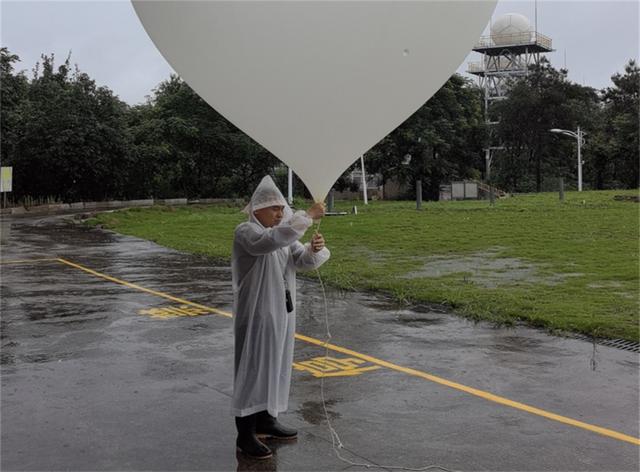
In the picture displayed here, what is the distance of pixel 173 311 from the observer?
901 centimetres

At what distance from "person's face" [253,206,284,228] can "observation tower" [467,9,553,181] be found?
175 feet

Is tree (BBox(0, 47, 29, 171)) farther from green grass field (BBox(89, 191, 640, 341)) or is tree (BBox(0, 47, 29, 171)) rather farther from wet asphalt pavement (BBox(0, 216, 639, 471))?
wet asphalt pavement (BBox(0, 216, 639, 471))

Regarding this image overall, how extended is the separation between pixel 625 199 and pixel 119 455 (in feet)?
81.7

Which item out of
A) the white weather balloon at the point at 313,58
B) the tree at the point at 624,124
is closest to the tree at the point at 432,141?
the tree at the point at 624,124

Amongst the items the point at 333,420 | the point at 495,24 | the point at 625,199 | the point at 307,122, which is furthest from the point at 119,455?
the point at 495,24

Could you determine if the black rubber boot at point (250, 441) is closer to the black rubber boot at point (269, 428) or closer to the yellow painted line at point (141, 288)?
the black rubber boot at point (269, 428)

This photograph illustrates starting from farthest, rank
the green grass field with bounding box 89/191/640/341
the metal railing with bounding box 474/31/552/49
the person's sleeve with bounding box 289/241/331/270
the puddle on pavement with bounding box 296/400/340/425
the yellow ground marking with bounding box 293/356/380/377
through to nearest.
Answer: the metal railing with bounding box 474/31/552/49 < the green grass field with bounding box 89/191/640/341 < the yellow ground marking with bounding box 293/356/380/377 < the puddle on pavement with bounding box 296/400/340/425 < the person's sleeve with bounding box 289/241/331/270

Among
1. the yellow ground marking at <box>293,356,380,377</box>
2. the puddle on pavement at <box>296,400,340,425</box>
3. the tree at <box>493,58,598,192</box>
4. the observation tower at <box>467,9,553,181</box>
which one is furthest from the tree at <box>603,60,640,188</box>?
the puddle on pavement at <box>296,400,340,425</box>

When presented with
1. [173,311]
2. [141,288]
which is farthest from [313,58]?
[141,288]

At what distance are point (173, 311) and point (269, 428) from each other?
487 cm

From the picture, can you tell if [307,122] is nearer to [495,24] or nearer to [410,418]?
[410,418]

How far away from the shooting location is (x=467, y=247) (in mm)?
15086

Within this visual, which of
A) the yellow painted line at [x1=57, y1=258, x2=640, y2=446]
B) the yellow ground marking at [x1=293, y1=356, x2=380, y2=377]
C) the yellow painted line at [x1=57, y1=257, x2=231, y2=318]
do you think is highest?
the yellow painted line at [x1=57, y1=257, x2=231, y2=318]

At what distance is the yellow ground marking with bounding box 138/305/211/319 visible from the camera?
873cm
